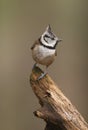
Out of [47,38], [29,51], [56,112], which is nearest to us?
[56,112]

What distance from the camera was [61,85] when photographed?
1737 millimetres

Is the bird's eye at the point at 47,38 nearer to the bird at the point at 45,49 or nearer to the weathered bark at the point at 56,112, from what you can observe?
the bird at the point at 45,49

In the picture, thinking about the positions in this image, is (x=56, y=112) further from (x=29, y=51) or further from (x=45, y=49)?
(x=29, y=51)

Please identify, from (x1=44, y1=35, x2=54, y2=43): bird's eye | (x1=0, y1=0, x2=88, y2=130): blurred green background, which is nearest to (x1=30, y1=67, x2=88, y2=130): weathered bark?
(x1=44, y1=35, x2=54, y2=43): bird's eye

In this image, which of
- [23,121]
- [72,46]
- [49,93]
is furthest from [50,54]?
[23,121]

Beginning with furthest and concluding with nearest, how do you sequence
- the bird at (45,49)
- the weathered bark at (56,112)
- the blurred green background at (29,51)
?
1. the blurred green background at (29,51)
2. the bird at (45,49)
3. the weathered bark at (56,112)

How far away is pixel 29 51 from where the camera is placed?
1697 mm

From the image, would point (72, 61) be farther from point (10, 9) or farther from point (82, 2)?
point (10, 9)

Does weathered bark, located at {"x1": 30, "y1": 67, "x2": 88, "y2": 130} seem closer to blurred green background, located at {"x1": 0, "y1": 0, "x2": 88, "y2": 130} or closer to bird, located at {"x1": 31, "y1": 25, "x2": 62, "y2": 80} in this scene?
bird, located at {"x1": 31, "y1": 25, "x2": 62, "y2": 80}

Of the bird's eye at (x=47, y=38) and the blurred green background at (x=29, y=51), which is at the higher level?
the blurred green background at (x=29, y=51)

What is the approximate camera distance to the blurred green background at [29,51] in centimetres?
168

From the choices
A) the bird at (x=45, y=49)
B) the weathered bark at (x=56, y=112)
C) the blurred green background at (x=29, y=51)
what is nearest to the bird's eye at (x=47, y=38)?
the bird at (x=45, y=49)

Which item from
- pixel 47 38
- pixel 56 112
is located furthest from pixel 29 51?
pixel 56 112

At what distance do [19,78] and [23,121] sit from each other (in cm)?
25
